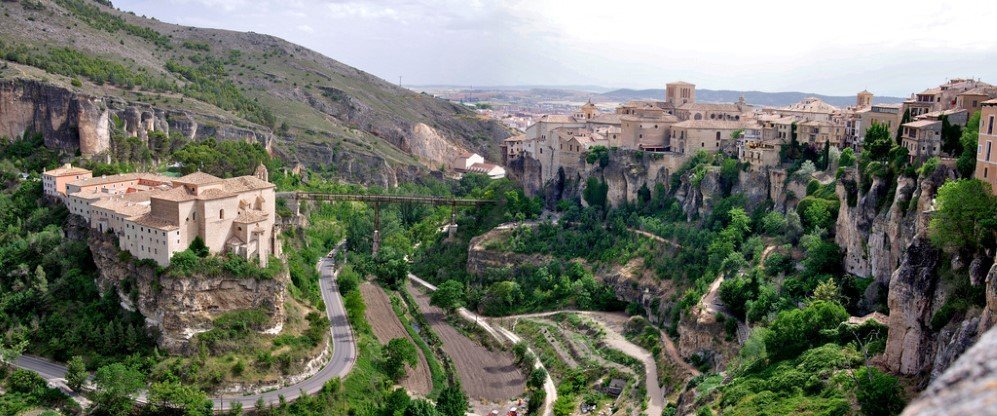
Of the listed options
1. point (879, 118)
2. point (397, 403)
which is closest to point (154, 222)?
point (397, 403)

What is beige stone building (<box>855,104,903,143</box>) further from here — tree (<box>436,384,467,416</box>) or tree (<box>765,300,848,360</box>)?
tree (<box>436,384,467,416</box>)

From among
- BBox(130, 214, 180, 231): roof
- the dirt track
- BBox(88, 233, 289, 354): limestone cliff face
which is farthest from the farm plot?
BBox(130, 214, 180, 231): roof

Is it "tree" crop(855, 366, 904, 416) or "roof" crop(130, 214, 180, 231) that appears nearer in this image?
"tree" crop(855, 366, 904, 416)

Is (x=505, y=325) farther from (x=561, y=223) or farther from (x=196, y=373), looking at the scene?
(x=196, y=373)

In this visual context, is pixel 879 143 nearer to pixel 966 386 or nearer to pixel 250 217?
pixel 250 217

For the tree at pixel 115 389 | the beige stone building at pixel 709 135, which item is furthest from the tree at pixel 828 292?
the tree at pixel 115 389

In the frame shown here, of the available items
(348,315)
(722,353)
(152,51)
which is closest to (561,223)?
(348,315)

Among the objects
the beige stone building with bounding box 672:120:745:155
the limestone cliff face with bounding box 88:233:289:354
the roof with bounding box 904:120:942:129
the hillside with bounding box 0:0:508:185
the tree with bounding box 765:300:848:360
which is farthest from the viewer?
the hillside with bounding box 0:0:508:185
